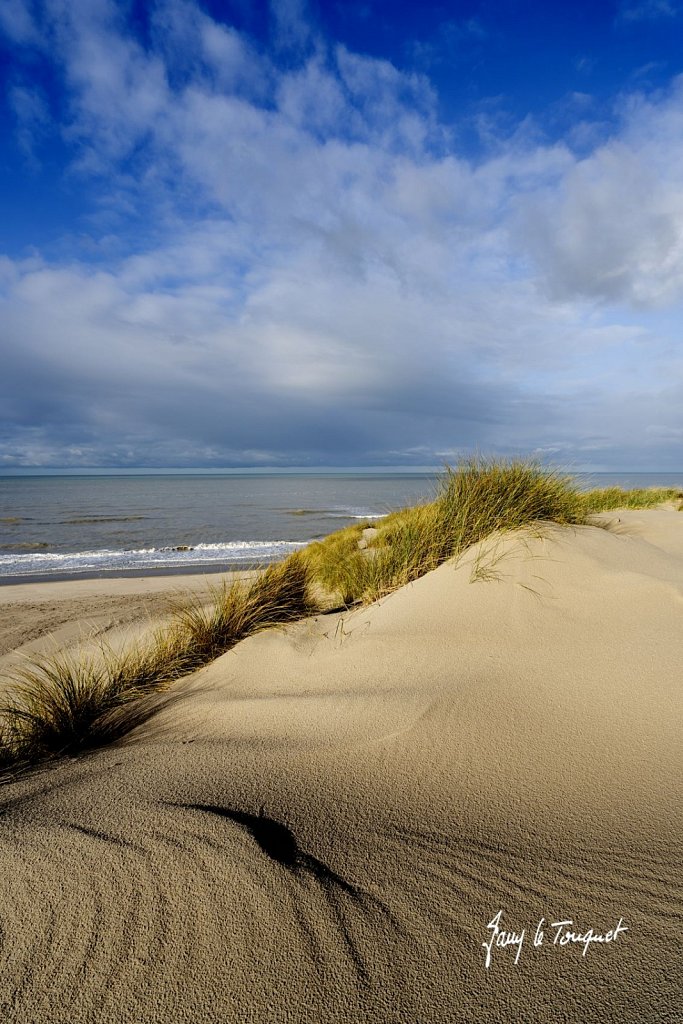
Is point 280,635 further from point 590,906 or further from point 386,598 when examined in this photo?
point 590,906

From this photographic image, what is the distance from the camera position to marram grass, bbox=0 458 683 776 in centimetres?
298

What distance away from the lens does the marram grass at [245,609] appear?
298 centimetres

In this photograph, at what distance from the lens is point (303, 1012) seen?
1192mm

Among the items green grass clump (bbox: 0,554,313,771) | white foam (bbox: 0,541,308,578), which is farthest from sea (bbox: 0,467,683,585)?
green grass clump (bbox: 0,554,313,771)

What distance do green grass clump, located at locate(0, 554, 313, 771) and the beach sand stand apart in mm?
360

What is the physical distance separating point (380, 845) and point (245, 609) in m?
2.97

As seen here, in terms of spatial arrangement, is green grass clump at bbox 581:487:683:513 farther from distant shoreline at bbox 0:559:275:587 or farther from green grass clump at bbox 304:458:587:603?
distant shoreline at bbox 0:559:275:587

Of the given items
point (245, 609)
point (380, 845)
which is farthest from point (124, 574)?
point (380, 845)

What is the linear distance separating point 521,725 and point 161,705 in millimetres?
2208

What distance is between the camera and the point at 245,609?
454cm

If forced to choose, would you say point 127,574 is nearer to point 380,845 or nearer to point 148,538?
point 148,538

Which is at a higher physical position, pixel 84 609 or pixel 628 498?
pixel 628 498
